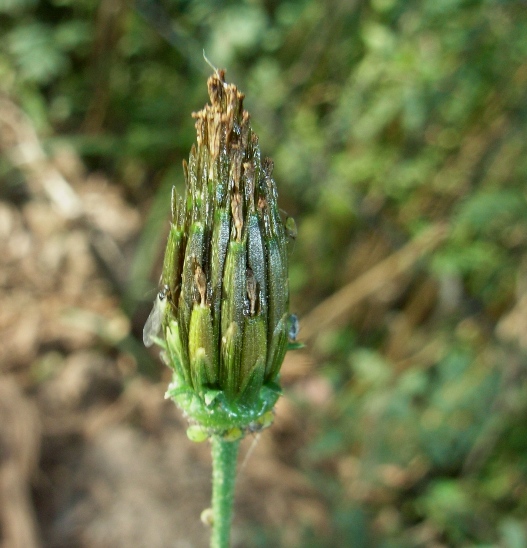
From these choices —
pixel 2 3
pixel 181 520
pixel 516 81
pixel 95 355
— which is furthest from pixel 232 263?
pixel 2 3

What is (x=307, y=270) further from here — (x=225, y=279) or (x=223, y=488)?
(x=225, y=279)

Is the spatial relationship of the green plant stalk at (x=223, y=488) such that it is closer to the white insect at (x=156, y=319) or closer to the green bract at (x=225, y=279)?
the green bract at (x=225, y=279)

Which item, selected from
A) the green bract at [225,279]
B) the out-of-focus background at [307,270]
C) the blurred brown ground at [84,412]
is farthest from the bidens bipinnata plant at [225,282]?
the blurred brown ground at [84,412]

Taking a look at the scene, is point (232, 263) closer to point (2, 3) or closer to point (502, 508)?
point (502, 508)

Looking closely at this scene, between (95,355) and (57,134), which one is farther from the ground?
(57,134)

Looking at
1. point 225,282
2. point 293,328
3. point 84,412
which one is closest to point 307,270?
point 84,412

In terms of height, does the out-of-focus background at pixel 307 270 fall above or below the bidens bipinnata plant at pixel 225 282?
above

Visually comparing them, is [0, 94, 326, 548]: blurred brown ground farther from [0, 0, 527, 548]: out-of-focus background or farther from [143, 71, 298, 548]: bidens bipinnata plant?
[143, 71, 298, 548]: bidens bipinnata plant

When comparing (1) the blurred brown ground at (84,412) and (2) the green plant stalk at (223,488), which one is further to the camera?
(1) the blurred brown ground at (84,412)
